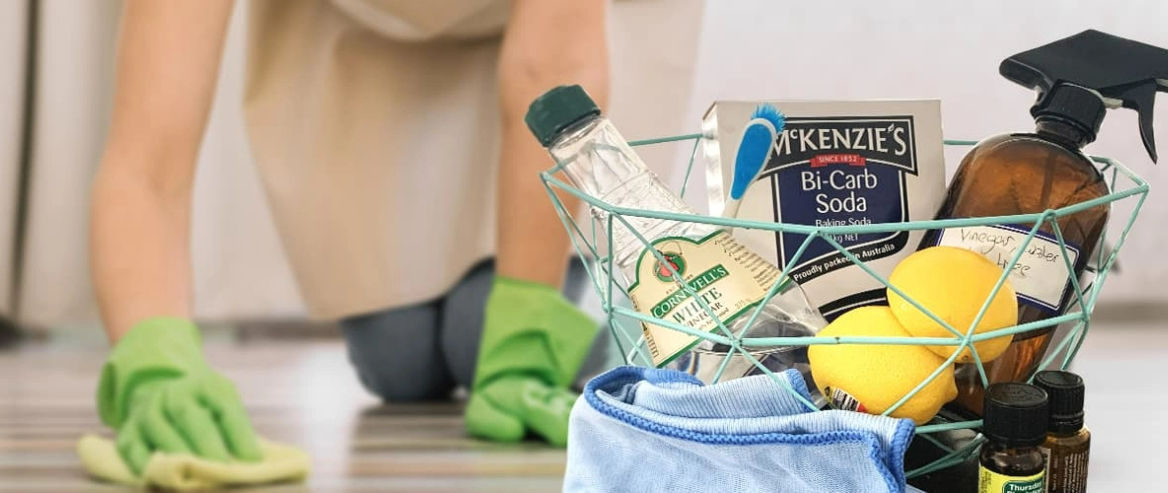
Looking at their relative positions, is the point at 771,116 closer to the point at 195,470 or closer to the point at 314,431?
the point at 195,470

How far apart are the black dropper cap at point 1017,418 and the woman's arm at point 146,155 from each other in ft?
2.12

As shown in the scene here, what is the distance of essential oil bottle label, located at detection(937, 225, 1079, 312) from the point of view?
444 mm

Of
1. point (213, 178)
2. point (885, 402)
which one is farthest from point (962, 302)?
point (213, 178)

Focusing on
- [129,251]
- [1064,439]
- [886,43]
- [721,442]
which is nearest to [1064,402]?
[1064,439]

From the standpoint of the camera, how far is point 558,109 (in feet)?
1.48

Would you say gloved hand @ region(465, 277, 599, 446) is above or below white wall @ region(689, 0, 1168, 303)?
below

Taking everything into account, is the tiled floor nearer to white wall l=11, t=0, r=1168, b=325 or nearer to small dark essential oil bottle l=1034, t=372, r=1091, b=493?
white wall l=11, t=0, r=1168, b=325

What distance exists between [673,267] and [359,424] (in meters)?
0.63

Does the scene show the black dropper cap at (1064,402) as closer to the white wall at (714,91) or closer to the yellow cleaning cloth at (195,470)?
the yellow cleaning cloth at (195,470)

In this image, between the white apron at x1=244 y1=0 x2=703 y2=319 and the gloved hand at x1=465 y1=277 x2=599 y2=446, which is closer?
the gloved hand at x1=465 y1=277 x2=599 y2=446

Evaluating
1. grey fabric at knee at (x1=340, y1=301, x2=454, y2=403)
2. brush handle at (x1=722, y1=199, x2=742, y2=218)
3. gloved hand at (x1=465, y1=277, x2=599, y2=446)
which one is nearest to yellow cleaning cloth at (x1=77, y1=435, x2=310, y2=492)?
gloved hand at (x1=465, y1=277, x2=599, y2=446)

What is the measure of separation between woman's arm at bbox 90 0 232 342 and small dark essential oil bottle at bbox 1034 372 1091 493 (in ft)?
2.14

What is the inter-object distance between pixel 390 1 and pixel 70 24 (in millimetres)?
733

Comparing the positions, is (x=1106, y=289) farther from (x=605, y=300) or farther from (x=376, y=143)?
(x=605, y=300)
